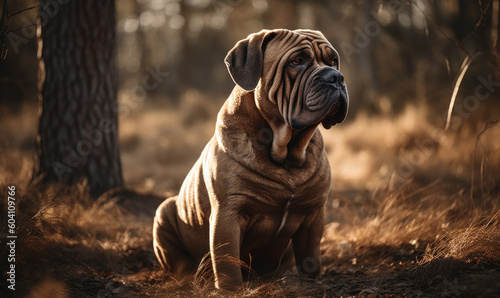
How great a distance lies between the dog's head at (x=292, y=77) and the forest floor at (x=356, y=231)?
108 cm

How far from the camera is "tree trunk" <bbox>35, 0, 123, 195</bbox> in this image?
4.71 m

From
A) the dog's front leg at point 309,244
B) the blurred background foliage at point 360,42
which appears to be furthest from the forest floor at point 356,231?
the blurred background foliage at point 360,42

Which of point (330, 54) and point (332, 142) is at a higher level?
point (330, 54)

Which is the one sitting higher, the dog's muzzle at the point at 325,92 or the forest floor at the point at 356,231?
the dog's muzzle at the point at 325,92

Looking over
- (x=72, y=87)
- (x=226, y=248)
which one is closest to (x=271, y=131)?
(x=226, y=248)

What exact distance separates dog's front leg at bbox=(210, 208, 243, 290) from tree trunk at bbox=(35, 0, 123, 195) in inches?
109

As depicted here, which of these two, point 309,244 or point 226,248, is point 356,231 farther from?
point 226,248

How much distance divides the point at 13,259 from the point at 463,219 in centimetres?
346

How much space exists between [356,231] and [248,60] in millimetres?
2271

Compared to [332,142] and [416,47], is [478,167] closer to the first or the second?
[332,142]

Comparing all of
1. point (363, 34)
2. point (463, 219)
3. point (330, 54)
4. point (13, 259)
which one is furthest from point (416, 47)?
point (13, 259)

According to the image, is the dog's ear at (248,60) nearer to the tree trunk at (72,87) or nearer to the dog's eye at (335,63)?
the dog's eye at (335,63)

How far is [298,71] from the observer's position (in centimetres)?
258

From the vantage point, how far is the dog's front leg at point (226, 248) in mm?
2596
